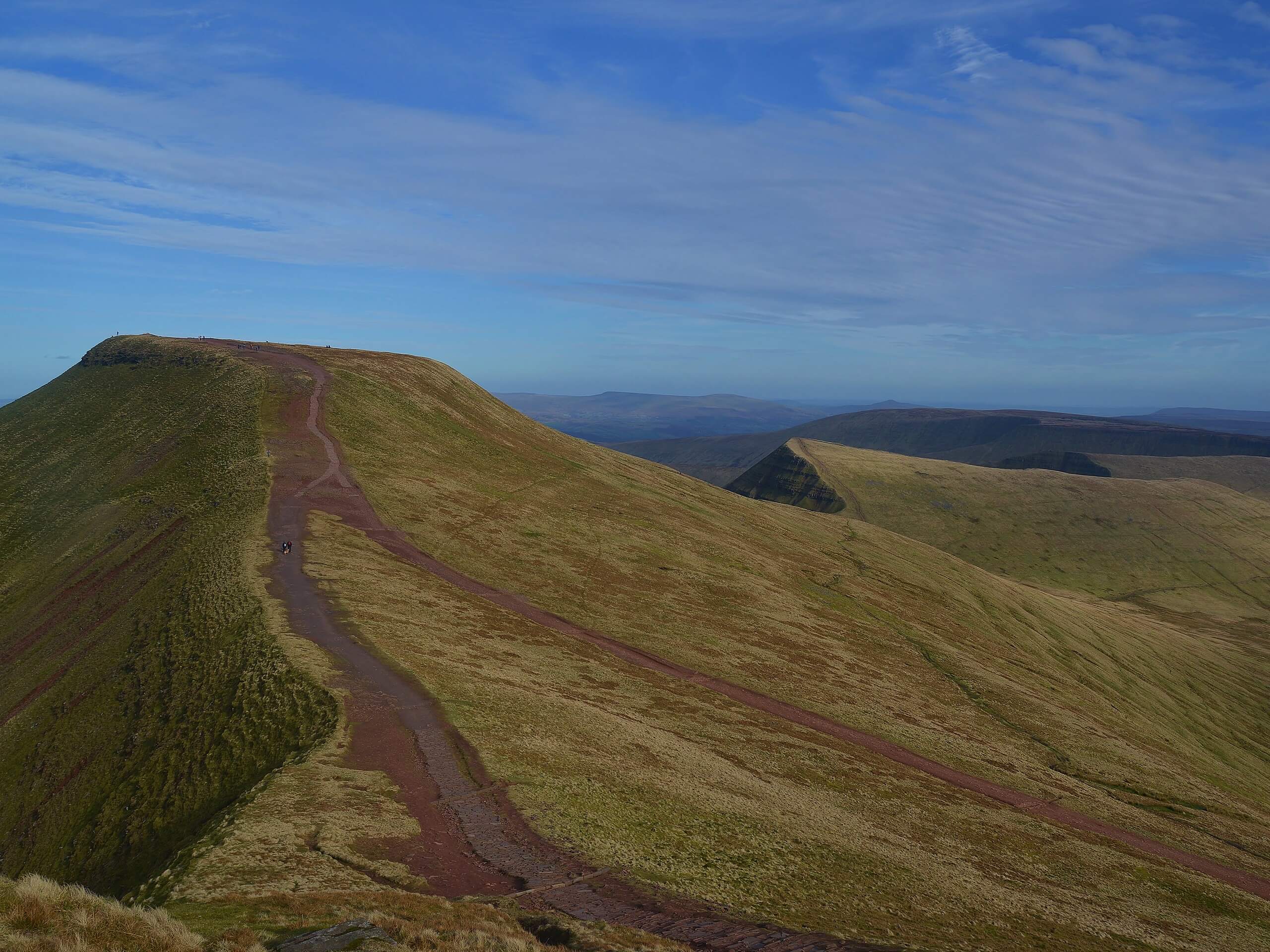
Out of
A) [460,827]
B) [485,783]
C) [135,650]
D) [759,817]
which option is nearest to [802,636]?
[759,817]

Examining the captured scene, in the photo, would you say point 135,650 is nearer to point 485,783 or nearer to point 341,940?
point 485,783

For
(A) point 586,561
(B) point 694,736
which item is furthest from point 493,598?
(B) point 694,736

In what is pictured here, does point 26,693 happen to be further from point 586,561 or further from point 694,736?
point 586,561

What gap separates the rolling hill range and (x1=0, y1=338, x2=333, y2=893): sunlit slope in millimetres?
451

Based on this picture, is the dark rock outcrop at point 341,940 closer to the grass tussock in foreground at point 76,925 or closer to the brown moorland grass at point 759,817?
the grass tussock in foreground at point 76,925

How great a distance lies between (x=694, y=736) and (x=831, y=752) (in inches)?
434

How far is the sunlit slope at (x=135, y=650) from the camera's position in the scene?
3272 cm

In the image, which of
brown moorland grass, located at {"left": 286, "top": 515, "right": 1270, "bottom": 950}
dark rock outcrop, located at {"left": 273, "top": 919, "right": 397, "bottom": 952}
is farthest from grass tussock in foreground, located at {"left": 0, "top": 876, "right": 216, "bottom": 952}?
brown moorland grass, located at {"left": 286, "top": 515, "right": 1270, "bottom": 950}

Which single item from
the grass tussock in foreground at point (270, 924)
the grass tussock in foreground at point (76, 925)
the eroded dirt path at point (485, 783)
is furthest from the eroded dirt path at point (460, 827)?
the grass tussock in foreground at point (76, 925)

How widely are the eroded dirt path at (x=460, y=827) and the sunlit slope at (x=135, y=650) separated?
322cm

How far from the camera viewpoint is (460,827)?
96.1 feet

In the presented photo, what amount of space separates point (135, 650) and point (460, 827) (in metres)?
32.5

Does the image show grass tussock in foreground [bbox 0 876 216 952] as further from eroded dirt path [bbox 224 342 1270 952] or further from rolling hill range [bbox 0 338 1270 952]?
eroded dirt path [bbox 224 342 1270 952]

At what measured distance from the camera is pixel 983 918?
31.6 metres
